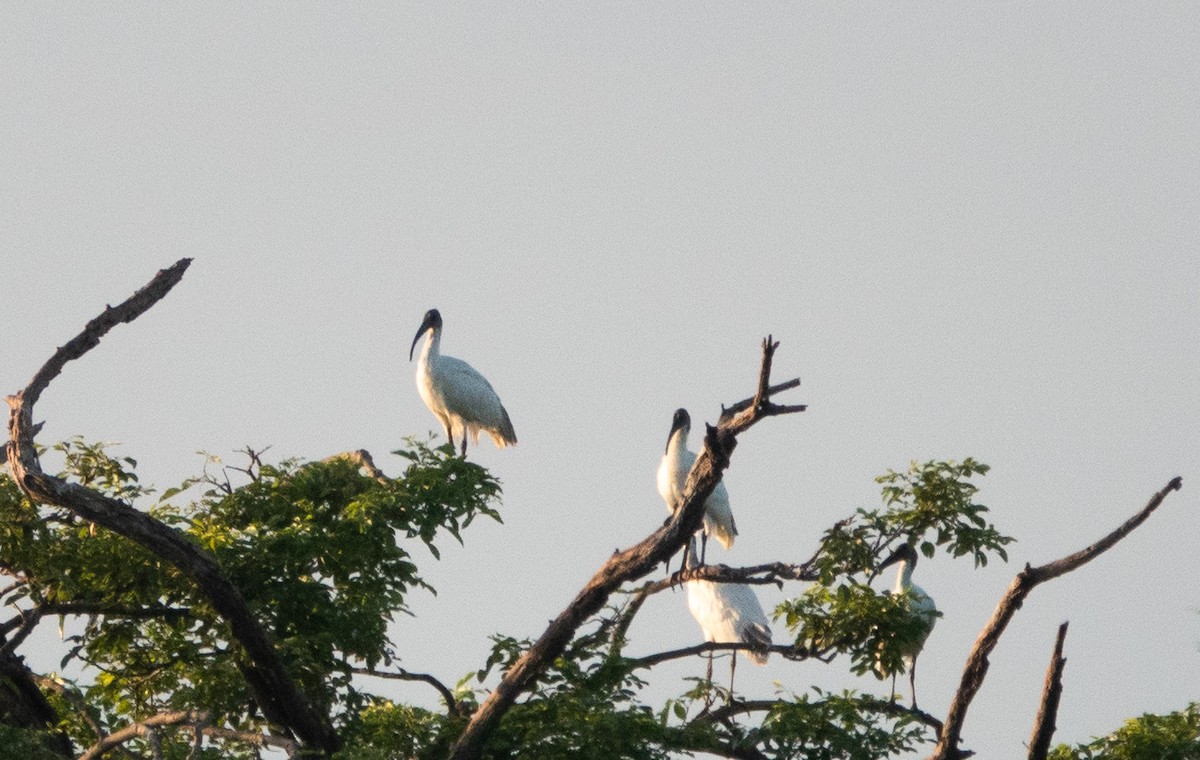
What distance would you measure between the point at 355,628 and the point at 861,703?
8.86 ft

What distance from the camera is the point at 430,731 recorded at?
10570 mm

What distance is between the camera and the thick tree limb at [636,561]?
27.1ft

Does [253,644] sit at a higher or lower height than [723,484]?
lower

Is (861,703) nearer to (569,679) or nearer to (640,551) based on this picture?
(569,679)

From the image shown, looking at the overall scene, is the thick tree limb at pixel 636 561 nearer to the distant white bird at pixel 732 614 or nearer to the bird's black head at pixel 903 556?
the bird's black head at pixel 903 556

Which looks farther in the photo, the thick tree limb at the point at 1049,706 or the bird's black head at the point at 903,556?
the bird's black head at the point at 903,556

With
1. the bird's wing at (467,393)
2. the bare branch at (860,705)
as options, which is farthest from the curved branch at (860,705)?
the bird's wing at (467,393)

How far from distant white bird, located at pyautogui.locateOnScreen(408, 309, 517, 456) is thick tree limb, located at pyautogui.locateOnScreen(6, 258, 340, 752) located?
7569mm

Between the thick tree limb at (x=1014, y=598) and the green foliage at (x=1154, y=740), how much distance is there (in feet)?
7.55

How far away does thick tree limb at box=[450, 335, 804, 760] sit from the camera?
27.1 feet

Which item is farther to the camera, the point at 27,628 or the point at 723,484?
the point at 723,484

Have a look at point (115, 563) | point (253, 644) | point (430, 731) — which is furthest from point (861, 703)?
point (115, 563)

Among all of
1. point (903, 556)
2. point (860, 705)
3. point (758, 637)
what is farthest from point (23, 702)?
point (758, 637)

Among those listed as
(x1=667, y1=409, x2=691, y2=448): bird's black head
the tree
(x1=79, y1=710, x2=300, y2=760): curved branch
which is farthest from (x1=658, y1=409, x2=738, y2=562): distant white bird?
(x1=79, y1=710, x2=300, y2=760): curved branch
